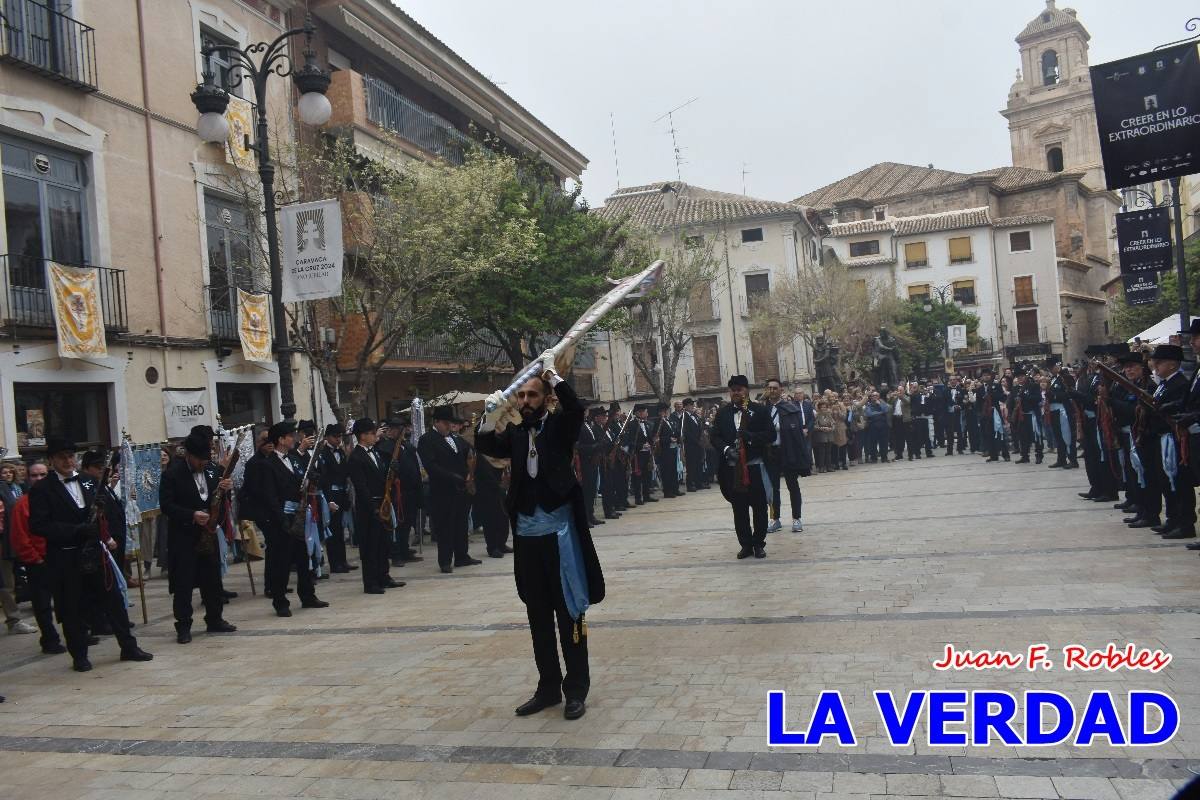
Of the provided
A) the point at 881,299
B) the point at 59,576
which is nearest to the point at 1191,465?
the point at 59,576

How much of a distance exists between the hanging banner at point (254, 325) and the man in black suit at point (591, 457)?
6786mm

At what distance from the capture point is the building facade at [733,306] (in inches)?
1813

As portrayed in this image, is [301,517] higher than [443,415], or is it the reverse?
[443,415]

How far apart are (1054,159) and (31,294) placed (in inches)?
3249

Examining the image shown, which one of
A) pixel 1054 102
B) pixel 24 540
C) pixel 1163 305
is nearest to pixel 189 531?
pixel 24 540

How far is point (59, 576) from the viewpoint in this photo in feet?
25.3

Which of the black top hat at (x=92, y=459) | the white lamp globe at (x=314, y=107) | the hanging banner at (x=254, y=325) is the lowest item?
the black top hat at (x=92, y=459)

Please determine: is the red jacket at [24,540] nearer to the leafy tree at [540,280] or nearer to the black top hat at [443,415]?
the black top hat at [443,415]

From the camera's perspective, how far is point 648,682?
19.5 feet

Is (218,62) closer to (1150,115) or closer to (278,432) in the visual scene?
(278,432)

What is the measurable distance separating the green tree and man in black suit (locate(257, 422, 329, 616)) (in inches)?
1052

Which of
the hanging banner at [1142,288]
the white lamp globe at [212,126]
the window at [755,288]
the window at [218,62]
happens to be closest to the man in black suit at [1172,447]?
the hanging banner at [1142,288]

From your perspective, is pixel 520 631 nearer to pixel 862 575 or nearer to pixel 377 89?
pixel 862 575

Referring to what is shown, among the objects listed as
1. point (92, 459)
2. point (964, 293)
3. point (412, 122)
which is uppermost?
point (412, 122)
